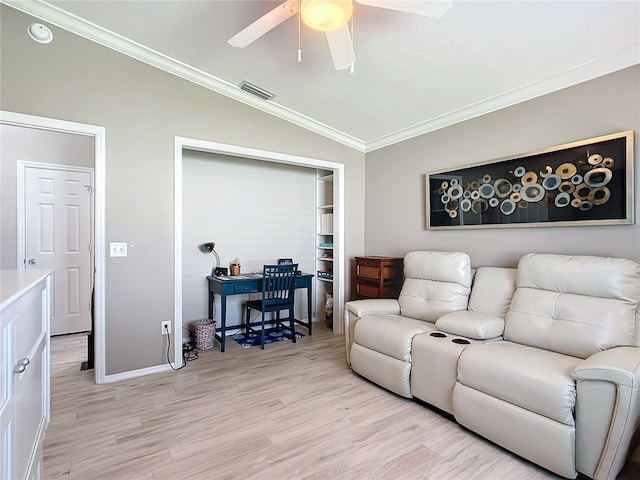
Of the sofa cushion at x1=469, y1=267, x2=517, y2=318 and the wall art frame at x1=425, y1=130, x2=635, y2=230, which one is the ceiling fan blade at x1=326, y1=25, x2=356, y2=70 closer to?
the wall art frame at x1=425, y1=130, x2=635, y2=230

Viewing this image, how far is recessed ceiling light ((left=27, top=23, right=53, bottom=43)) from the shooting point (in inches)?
98.2

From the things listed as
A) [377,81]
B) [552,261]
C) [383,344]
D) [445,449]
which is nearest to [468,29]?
[377,81]

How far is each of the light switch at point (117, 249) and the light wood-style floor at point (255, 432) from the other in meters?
1.07

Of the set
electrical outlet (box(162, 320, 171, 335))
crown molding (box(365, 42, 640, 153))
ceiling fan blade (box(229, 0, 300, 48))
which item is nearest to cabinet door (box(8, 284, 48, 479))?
electrical outlet (box(162, 320, 171, 335))

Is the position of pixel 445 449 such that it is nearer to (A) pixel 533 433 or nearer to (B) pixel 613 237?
(A) pixel 533 433

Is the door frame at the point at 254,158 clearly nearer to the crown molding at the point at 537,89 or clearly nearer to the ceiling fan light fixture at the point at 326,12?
the crown molding at the point at 537,89

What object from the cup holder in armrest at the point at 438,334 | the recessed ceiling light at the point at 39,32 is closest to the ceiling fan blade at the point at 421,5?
the cup holder in armrest at the point at 438,334

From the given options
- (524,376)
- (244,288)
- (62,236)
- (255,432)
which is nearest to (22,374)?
(255,432)

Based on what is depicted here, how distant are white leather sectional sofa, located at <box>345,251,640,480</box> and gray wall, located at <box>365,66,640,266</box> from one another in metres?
0.29

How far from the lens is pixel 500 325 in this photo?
7.87 ft

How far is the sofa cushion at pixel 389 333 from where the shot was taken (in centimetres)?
251

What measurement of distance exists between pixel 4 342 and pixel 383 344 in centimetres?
A: 226

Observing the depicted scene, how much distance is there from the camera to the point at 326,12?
5.38 ft

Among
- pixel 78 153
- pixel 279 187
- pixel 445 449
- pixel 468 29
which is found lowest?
pixel 445 449
